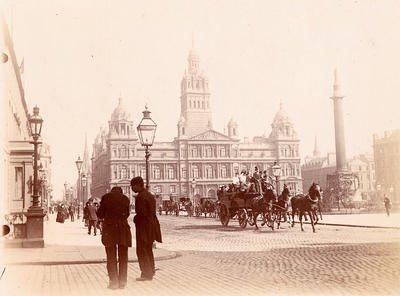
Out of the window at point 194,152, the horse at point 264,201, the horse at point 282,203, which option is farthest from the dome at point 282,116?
the horse at point 264,201

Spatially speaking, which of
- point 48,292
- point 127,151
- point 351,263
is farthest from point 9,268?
point 127,151

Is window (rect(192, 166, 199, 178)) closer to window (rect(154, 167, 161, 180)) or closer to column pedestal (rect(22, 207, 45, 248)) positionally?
window (rect(154, 167, 161, 180))

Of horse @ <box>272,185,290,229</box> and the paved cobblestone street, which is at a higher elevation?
horse @ <box>272,185,290,229</box>

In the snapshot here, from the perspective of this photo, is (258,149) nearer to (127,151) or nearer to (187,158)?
(187,158)

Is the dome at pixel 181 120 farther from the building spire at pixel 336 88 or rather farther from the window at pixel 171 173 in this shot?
the building spire at pixel 336 88

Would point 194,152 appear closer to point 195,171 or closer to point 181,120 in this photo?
point 195,171

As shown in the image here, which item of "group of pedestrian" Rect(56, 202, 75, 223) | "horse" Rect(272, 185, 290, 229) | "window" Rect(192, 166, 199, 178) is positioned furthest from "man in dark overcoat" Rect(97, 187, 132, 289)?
"window" Rect(192, 166, 199, 178)

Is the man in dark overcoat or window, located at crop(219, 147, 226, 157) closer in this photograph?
the man in dark overcoat

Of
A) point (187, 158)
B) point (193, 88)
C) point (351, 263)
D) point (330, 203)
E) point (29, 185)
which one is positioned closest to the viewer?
point (351, 263)
